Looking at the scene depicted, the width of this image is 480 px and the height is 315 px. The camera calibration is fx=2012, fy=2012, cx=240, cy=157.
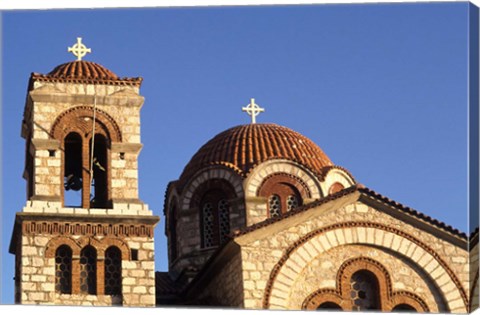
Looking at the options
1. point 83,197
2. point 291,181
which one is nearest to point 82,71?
point 83,197

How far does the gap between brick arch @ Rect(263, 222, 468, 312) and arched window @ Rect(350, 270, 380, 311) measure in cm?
57

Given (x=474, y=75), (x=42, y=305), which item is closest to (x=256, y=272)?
(x=42, y=305)

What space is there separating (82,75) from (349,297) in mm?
6455

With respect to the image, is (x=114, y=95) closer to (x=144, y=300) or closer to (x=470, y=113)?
(x=144, y=300)

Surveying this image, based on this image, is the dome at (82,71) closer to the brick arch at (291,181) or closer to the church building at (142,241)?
the church building at (142,241)

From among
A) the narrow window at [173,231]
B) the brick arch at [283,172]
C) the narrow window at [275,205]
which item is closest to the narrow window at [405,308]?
the brick arch at [283,172]

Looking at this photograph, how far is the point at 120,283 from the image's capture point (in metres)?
34.8

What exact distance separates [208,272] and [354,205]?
3.25 meters

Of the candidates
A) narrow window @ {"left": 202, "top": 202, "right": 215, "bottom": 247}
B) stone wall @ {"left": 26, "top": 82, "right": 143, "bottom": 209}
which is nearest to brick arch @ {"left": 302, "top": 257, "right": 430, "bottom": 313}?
stone wall @ {"left": 26, "top": 82, "right": 143, "bottom": 209}

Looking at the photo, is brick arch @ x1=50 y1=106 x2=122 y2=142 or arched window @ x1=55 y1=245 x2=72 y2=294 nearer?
arched window @ x1=55 y1=245 x2=72 y2=294

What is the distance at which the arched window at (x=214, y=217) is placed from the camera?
40.3 meters

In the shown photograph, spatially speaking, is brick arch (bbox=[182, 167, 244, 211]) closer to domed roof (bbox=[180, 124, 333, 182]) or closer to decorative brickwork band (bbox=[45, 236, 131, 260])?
domed roof (bbox=[180, 124, 333, 182])

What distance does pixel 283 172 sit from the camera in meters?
40.3

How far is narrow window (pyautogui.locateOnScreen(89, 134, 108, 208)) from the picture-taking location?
36.2 metres
